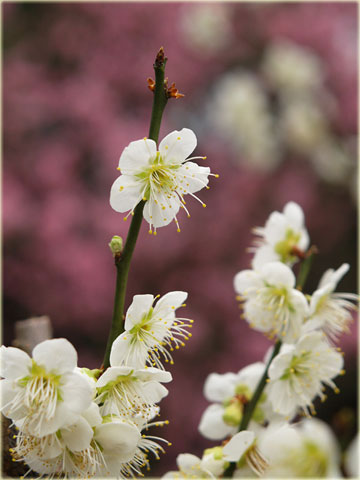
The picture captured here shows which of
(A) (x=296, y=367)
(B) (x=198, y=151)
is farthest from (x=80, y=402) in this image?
(B) (x=198, y=151)

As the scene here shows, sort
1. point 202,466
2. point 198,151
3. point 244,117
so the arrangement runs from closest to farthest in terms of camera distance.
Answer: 1. point 202,466
2. point 198,151
3. point 244,117

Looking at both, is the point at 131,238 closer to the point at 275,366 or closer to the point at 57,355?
the point at 57,355

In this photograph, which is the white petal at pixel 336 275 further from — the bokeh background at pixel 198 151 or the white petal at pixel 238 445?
the bokeh background at pixel 198 151

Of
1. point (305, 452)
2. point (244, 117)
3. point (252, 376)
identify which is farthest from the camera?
point (244, 117)

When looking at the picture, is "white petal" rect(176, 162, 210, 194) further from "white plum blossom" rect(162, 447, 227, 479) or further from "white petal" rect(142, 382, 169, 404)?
"white plum blossom" rect(162, 447, 227, 479)

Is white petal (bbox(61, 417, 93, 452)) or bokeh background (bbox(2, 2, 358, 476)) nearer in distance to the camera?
white petal (bbox(61, 417, 93, 452))

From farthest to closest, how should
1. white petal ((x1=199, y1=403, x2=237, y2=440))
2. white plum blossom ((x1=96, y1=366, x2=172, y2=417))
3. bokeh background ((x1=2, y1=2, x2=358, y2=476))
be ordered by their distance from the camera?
1. bokeh background ((x1=2, y1=2, x2=358, y2=476))
2. white petal ((x1=199, y1=403, x2=237, y2=440))
3. white plum blossom ((x1=96, y1=366, x2=172, y2=417))

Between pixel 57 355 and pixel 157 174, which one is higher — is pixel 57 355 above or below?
below

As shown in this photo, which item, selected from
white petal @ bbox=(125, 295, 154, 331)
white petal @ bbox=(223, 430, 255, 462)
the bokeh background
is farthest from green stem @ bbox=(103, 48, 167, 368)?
the bokeh background
